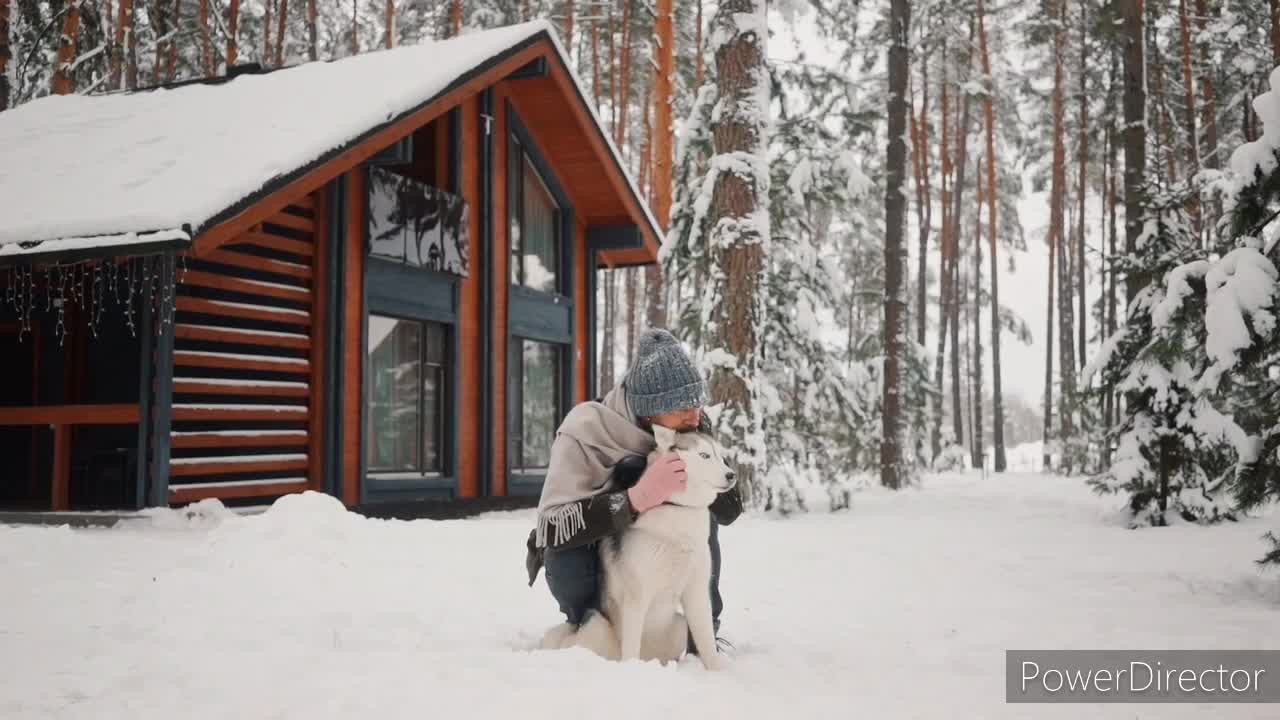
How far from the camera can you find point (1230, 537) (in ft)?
34.6

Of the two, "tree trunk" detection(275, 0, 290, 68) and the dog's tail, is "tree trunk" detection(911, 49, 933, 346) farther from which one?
the dog's tail

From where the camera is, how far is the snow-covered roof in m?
9.23

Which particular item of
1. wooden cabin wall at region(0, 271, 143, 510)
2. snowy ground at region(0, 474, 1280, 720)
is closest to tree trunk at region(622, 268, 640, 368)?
snowy ground at region(0, 474, 1280, 720)

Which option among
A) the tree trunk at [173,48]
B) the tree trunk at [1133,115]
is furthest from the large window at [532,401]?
the tree trunk at [173,48]

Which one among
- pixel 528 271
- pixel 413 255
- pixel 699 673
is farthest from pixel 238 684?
pixel 528 271

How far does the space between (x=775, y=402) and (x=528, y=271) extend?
180 inches

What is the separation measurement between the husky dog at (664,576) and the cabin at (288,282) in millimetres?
6245

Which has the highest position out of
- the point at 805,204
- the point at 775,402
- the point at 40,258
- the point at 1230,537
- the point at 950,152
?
the point at 950,152

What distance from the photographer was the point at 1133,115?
14227mm

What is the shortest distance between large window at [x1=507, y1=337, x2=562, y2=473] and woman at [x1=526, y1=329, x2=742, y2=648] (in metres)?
10.3

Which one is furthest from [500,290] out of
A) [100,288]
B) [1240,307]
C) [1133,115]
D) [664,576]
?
[664,576]

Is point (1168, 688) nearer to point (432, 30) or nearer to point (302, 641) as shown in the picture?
point (302, 641)

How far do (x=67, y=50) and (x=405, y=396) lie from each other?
10835mm

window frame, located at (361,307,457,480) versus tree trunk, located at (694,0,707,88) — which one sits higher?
tree trunk, located at (694,0,707,88)
